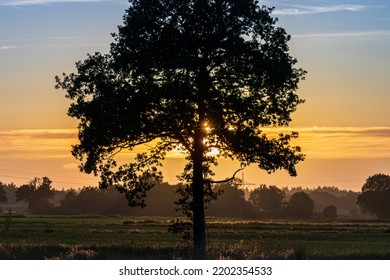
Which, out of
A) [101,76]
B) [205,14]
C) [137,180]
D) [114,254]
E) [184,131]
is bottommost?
[114,254]

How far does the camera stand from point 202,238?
3822cm

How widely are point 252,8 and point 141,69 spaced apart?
6.90m

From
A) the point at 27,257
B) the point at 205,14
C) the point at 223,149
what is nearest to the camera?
the point at 27,257

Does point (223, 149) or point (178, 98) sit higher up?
point (178, 98)

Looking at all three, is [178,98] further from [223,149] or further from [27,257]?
[27,257]

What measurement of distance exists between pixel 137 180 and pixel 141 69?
6487 mm

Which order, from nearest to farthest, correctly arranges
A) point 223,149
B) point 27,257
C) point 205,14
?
point 27,257 → point 205,14 → point 223,149

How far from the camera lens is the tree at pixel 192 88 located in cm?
3722

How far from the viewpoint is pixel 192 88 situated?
124ft

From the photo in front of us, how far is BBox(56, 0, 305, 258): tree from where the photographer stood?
37.2 m

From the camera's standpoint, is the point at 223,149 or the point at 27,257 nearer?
the point at 27,257

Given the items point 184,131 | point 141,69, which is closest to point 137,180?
point 184,131

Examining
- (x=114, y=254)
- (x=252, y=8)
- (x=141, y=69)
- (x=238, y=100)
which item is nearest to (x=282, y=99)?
(x=238, y=100)

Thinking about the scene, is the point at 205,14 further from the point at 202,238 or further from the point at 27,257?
the point at 27,257
